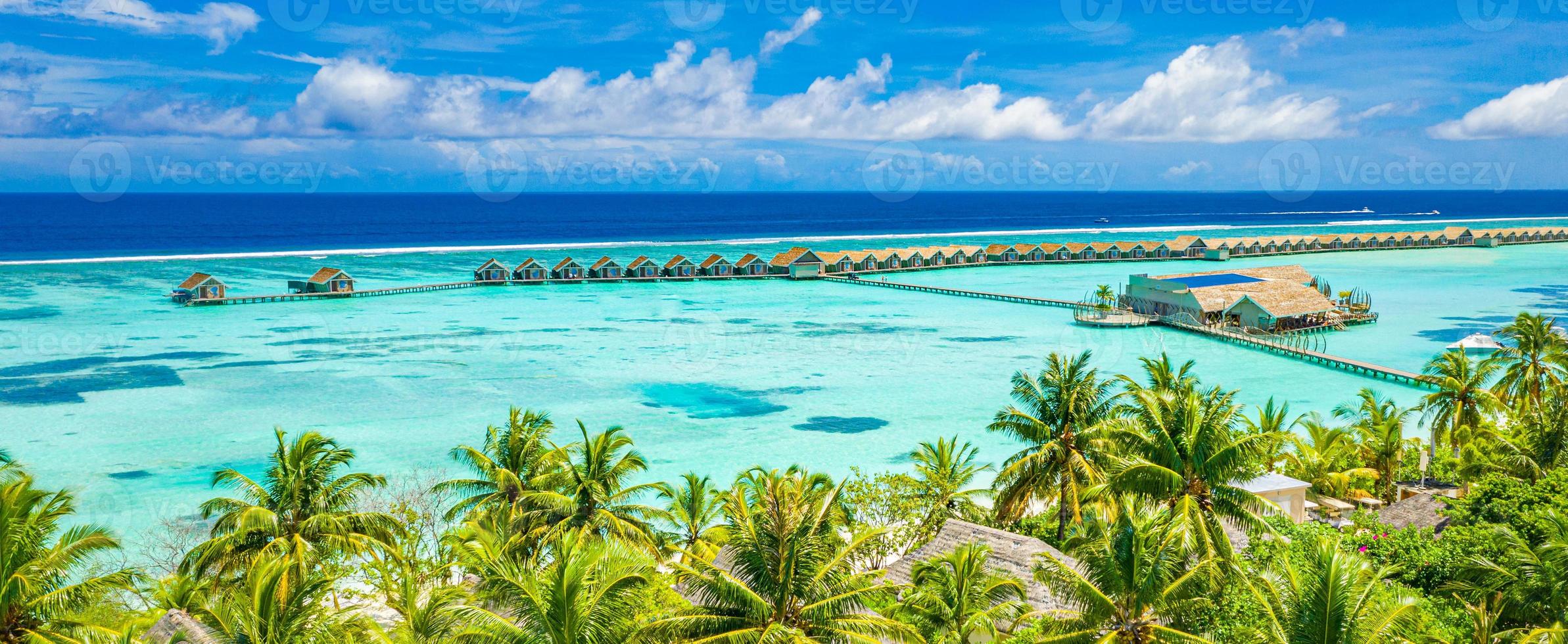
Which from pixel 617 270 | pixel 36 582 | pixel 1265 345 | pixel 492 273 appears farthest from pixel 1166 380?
pixel 492 273

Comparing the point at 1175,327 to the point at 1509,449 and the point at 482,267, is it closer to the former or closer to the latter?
the point at 1509,449

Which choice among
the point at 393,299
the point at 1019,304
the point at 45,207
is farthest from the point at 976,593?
the point at 45,207

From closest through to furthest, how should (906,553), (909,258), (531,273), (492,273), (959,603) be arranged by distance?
(959,603) → (906,553) → (492,273) → (531,273) → (909,258)

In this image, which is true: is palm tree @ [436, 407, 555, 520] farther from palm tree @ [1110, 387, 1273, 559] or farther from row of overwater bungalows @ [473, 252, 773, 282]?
row of overwater bungalows @ [473, 252, 773, 282]

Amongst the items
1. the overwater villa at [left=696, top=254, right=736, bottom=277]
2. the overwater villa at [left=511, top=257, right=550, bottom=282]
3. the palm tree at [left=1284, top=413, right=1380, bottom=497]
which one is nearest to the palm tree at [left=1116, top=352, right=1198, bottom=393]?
the palm tree at [left=1284, top=413, right=1380, bottom=497]

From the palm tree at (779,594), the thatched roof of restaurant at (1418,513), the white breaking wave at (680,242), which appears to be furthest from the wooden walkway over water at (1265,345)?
the white breaking wave at (680,242)

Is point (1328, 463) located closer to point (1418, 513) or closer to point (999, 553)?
point (1418, 513)
